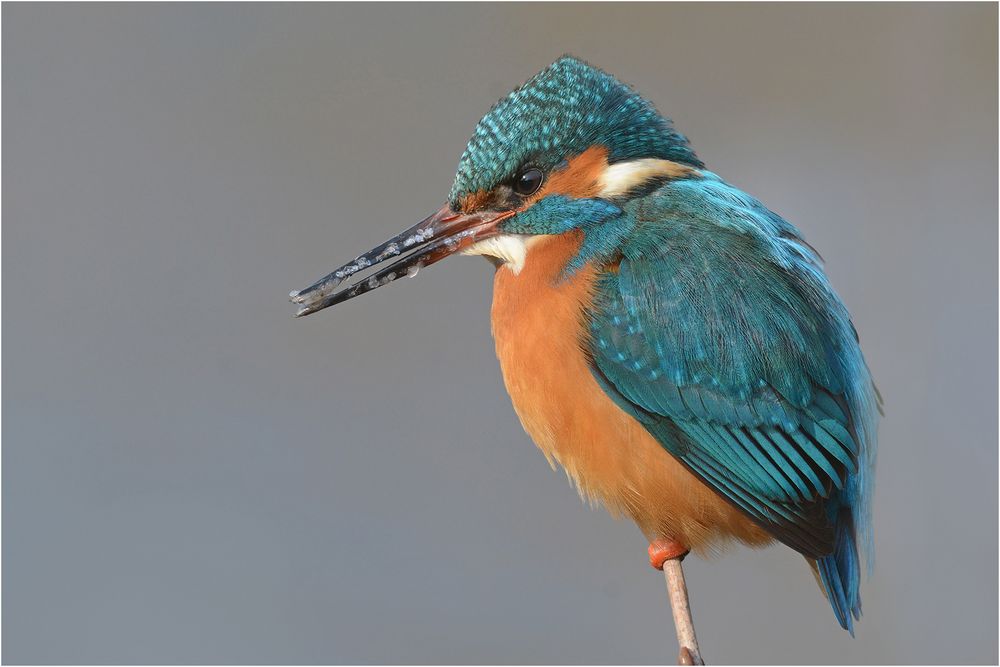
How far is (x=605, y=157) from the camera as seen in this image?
1263 millimetres

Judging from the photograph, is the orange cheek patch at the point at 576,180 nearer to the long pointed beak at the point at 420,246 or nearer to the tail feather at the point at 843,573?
the long pointed beak at the point at 420,246

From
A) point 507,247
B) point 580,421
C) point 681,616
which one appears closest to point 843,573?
point 681,616

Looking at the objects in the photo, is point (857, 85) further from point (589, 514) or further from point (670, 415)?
point (670, 415)

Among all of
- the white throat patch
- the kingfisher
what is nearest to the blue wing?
the kingfisher

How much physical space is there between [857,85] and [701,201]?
172cm

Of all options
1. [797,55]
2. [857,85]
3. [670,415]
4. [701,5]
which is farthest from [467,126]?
[670,415]

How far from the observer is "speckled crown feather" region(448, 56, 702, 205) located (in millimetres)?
1226

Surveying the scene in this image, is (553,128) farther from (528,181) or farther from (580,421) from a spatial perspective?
(580,421)

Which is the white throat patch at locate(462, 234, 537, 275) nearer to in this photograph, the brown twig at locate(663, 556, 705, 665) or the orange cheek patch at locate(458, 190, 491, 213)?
the orange cheek patch at locate(458, 190, 491, 213)

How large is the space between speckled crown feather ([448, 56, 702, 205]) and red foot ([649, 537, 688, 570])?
47 cm

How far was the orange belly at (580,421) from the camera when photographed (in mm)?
1224

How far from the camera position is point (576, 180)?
125 cm

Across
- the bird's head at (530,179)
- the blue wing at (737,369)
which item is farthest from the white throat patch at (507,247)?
the blue wing at (737,369)

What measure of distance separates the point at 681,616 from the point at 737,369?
0.28m
